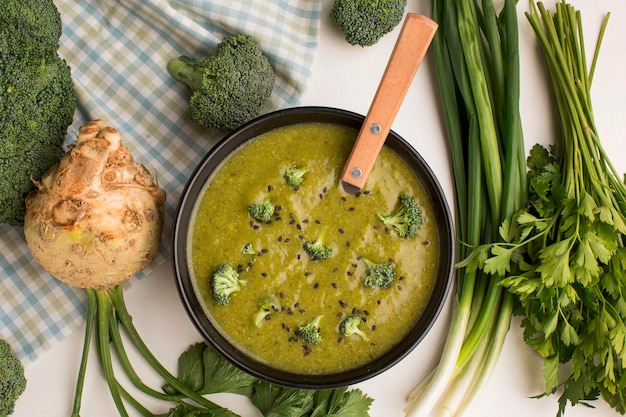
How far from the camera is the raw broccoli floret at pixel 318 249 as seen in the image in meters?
2.42

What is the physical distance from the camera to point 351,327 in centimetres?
243

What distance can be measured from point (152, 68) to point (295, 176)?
2.90 feet

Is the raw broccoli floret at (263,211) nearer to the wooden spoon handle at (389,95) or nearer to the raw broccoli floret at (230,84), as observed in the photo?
the wooden spoon handle at (389,95)

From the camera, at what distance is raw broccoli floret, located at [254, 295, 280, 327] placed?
8.02 ft

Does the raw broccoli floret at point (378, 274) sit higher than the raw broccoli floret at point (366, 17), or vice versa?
the raw broccoli floret at point (366, 17)

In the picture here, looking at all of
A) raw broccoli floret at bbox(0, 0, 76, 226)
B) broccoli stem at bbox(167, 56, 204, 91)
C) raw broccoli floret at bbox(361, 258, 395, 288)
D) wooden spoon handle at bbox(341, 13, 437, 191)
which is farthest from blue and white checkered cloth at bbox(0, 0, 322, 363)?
raw broccoli floret at bbox(361, 258, 395, 288)

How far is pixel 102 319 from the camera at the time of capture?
8.61 feet

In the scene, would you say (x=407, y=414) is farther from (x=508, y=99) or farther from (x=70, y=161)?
(x=70, y=161)

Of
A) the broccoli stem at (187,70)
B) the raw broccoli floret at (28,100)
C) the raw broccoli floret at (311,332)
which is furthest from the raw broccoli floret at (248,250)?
the raw broccoli floret at (28,100)

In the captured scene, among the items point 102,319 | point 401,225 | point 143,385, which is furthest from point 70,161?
point 401,225

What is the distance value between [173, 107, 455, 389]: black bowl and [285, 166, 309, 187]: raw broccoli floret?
8.4 inches

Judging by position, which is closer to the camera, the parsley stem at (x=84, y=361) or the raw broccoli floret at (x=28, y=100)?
the raw broccoli floret at (x=28, y=100)

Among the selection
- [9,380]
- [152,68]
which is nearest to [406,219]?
[152,68]

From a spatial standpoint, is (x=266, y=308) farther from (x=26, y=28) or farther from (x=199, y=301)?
(x=26, y=28)
